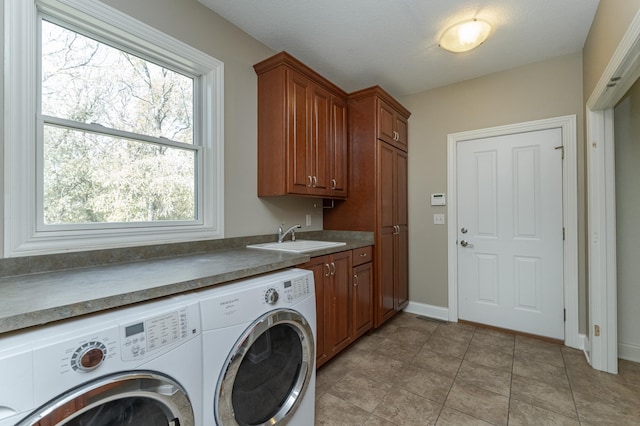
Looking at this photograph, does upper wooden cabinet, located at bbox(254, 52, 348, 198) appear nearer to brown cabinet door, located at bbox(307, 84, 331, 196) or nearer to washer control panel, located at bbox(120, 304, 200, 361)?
brown cabinet door, located at bbox(307, 84, 331, 196)

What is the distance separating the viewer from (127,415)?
0.84m

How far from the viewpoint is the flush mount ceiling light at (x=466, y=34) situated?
203 centimetres

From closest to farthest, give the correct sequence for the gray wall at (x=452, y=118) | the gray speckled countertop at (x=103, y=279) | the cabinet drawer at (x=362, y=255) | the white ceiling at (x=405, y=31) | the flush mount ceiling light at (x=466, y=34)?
the gray speckled countertop at (x=103, y=279), the white ceiling at (x=405, y=31), the flush mount ceiling light at (x=466, y=34), the cabinet drawer at (x=362, y=255), the gray wall at (x=452, y=118)

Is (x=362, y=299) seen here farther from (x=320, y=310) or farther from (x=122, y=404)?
(x=122, y=404)

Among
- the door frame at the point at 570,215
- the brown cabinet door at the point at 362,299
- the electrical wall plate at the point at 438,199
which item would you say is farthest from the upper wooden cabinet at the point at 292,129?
the door frame at the point at 570,215

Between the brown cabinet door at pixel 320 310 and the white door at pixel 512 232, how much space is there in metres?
1.73

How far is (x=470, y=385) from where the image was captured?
6.22 ft

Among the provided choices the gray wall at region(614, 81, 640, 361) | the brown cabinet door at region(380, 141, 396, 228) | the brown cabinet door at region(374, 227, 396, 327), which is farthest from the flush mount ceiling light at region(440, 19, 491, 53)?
the brown cabinet door at region(374, 227, 396, 327)

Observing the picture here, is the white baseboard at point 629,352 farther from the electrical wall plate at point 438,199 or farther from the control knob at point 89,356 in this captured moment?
the control knob at point 89,356

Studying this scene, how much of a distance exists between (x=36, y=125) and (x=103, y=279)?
827mm

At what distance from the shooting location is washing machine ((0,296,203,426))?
653mm

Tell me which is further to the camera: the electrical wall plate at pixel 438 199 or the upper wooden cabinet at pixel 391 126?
the electrical wall plate at pixel 438 199

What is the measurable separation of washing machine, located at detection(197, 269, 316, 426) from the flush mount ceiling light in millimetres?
2068

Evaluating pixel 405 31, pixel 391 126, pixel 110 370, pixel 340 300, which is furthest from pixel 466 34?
pixel 110 370
